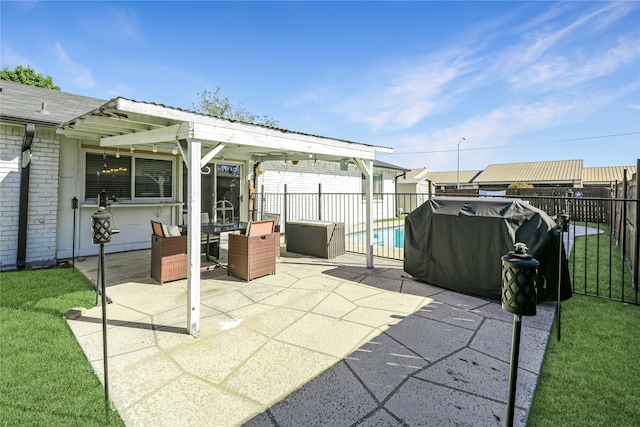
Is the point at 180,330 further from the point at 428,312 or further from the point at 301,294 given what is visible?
the point at 428,312

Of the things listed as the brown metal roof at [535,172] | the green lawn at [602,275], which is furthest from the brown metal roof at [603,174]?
the green lawn at [602,275]

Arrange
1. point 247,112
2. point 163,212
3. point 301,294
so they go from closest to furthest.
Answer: point 301,294 < point 163,212 < point 247,112

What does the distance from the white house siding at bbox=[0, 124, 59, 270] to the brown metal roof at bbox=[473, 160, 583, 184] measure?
109ft

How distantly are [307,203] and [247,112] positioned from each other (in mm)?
13297

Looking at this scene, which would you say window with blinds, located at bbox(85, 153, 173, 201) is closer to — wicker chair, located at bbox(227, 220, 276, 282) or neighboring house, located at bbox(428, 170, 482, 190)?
wicker chair, located at bbox(227, 220, 276, 282)

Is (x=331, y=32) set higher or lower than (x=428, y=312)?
higher

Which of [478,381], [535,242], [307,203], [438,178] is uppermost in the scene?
[438,178]

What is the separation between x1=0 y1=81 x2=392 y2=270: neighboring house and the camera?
146 inches

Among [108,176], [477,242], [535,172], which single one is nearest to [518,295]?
[477,242]

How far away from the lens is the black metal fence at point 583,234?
4625mm

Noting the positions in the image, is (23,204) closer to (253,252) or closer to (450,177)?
(253,252)

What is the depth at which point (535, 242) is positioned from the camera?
3.87m

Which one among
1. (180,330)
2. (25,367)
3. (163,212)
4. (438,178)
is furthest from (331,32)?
(438,178)

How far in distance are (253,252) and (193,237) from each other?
5.86 feet
